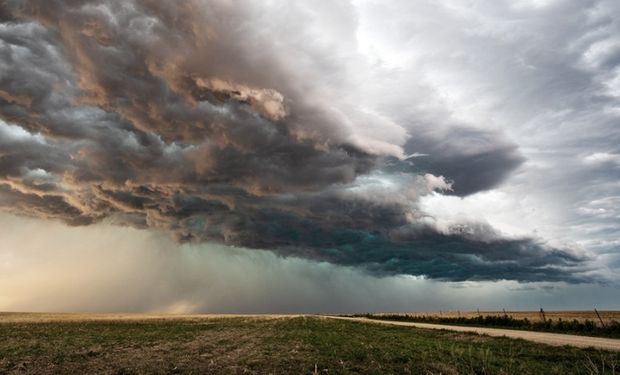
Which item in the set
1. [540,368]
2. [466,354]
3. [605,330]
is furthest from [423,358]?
[605,330]

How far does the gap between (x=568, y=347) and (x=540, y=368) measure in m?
8.99

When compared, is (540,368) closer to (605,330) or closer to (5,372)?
(5,372)

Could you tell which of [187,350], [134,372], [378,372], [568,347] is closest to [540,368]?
[378,372]

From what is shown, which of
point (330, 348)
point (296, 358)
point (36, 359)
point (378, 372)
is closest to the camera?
point (378, 372)

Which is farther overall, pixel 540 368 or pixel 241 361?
pixel 241 361

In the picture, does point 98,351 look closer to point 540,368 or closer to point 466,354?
point 466,354

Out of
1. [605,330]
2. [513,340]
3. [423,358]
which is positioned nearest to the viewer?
[423,358]

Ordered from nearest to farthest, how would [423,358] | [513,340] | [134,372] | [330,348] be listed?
1. [134,372]
2. [423,358]
3. [330,348]
4. [513,340]

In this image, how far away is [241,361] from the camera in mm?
22344

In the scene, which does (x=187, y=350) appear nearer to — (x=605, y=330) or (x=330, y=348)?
(x=330, y=348)

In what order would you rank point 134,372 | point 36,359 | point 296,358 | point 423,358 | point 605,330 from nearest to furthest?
1. point 134,372
2. point 423,358
3. point 296,358
4. point 36,359
5. point 605,330

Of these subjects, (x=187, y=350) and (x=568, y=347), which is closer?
(x=568, y=347)

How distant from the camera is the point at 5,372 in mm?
20188

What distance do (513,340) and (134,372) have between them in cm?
2674
